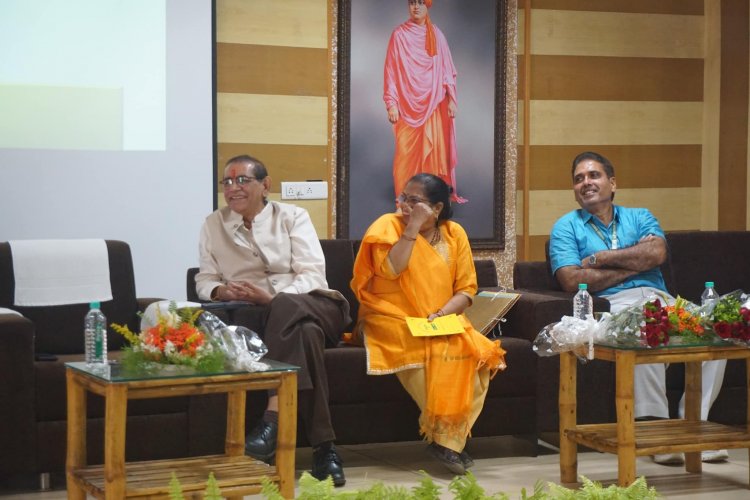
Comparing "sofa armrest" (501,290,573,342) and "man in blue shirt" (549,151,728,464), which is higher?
"man in blue shirt" (549,151,728,464)

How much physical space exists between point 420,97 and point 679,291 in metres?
1.65

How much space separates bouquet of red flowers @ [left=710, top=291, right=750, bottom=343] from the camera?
12.5 feet

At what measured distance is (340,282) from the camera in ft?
15.2

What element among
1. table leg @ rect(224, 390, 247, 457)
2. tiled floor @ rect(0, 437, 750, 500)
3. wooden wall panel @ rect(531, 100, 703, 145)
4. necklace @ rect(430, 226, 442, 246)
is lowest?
tiled floor @ rect(0, 437, 750, 500)

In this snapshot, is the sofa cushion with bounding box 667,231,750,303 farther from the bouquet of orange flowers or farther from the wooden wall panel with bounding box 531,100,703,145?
the bouquet of orange flowers

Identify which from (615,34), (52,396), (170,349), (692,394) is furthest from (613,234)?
(52,396)

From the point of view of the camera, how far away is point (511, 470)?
4.16 m

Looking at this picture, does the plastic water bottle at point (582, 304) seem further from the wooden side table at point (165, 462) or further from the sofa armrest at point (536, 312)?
the wooden side table at point (165, 462)

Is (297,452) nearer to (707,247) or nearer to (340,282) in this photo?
(340,282)

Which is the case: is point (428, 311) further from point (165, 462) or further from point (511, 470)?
point (165, 462)

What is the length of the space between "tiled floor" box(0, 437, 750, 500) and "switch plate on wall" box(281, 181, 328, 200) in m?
1.38

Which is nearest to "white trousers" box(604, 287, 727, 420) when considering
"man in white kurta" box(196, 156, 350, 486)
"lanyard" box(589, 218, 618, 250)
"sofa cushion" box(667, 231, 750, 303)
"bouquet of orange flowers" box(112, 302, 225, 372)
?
"lanyard" box(589, 218, 618, 250)

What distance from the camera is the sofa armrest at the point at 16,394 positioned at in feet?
12.0

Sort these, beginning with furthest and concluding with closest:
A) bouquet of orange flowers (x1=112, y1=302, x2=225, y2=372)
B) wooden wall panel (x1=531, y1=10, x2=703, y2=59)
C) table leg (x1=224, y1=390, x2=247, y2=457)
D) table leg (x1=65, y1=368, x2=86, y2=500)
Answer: wooden wall panel (x1=531, y1=10, x2=703, y2=59) < table leg (x1=224, y1=390, x2=247, y2=457) < table leg (x1=65, y1=368, x2=86, y2=500) < bouquet of orange flowers (x1=112, y1=302, x2=225, y2=372)
